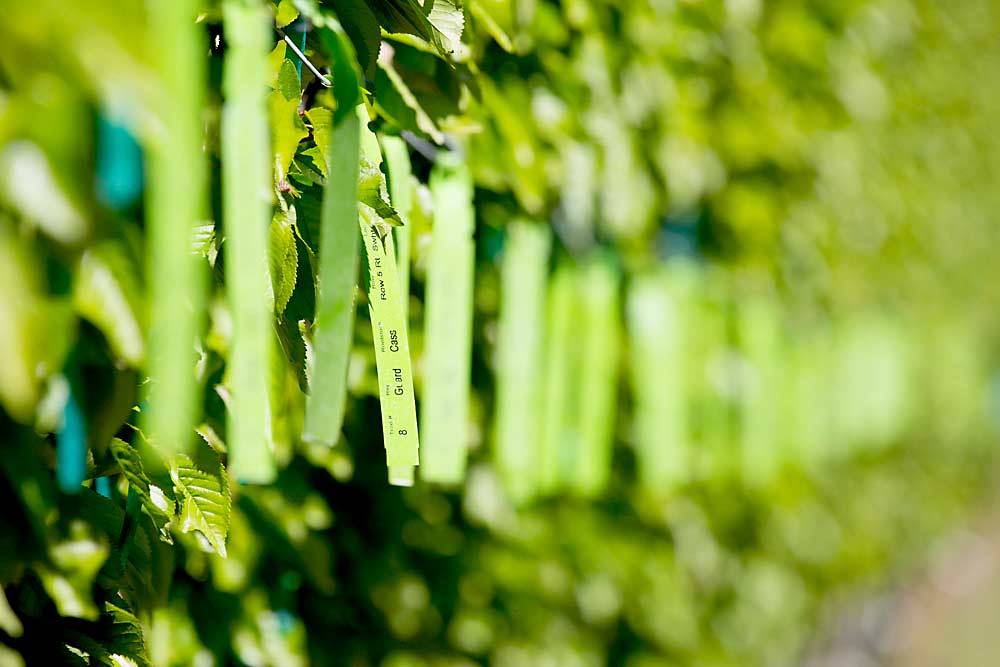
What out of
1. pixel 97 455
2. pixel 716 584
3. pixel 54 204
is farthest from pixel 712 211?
pixel 54 204

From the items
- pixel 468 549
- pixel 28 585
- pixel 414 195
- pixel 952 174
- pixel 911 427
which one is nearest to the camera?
pixel 28 585

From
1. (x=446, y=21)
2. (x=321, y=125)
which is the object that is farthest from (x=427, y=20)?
(x=321, y=125)

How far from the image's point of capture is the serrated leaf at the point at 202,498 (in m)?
0.73

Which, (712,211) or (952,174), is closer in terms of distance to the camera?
(712,211)

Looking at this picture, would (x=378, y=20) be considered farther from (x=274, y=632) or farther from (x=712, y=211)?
(x=712, y=211)

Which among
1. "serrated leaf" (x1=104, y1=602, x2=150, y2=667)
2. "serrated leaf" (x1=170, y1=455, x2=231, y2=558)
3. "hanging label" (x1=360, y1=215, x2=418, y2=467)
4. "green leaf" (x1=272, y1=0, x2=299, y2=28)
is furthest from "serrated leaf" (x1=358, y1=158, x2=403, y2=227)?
"serrated leaf" (x1=104, y1=602, x2=150, y2=667)

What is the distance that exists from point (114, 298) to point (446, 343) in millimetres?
384

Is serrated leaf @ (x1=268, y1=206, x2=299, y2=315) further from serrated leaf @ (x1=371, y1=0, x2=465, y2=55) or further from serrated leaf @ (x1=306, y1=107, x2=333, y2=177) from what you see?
serrated leaf @ (x1=371, y1=0, x2=465, y2=55)

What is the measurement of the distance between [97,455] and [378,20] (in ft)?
1.33

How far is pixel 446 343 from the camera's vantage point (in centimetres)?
91

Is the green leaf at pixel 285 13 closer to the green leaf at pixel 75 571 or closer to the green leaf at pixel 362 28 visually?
the green leaf at pixel 362 28

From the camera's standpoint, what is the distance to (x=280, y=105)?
708 millimetres

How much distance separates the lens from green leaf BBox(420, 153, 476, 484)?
915 mm

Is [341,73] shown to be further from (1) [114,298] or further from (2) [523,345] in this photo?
(2) [523,345]
